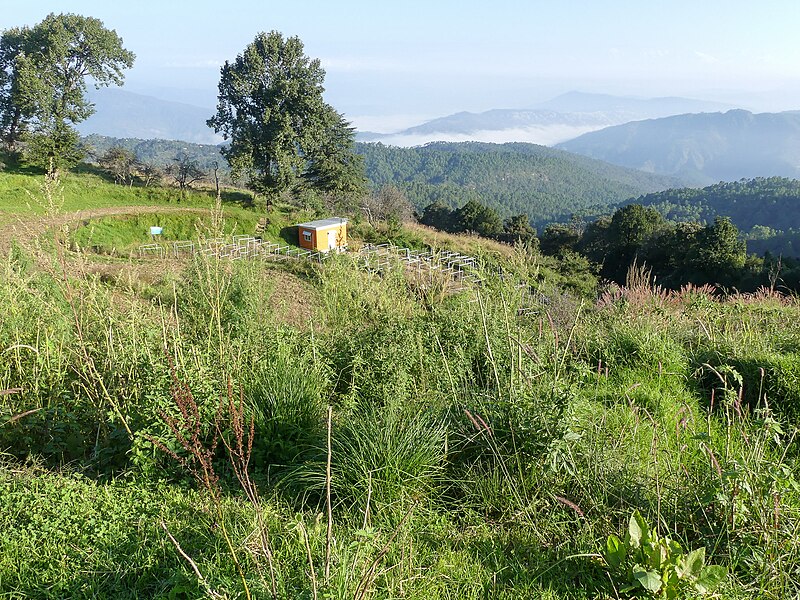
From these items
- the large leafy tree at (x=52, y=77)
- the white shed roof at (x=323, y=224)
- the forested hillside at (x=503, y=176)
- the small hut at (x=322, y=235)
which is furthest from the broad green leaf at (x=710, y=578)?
the forested hillside at (x=503, y=176)

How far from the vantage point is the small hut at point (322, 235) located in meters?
22.4

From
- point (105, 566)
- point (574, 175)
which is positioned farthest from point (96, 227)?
point (574, 175)

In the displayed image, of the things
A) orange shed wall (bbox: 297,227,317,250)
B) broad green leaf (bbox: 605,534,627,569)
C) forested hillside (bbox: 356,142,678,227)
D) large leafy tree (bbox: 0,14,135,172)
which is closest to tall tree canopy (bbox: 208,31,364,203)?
orange shed wall (bbox: 297,227,317,250)

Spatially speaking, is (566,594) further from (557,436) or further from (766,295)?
(766,295)

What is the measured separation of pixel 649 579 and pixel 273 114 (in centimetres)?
2635

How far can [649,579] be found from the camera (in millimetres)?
1989

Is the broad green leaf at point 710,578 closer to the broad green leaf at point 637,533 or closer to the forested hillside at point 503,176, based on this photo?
the broad green leaf at point 637,533

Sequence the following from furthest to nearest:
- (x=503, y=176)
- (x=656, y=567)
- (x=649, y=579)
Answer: (x=503, y=176)
(x=656, y=567)
(x=649, y=579)

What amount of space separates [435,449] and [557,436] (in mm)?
701

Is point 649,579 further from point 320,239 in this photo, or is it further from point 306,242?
point 306,242

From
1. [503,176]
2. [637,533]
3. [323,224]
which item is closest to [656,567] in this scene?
Answer: [637,533]

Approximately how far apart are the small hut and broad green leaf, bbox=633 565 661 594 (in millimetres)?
20449

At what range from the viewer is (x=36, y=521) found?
2537mm

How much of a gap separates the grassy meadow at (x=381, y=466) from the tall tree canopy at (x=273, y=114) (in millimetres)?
21568
